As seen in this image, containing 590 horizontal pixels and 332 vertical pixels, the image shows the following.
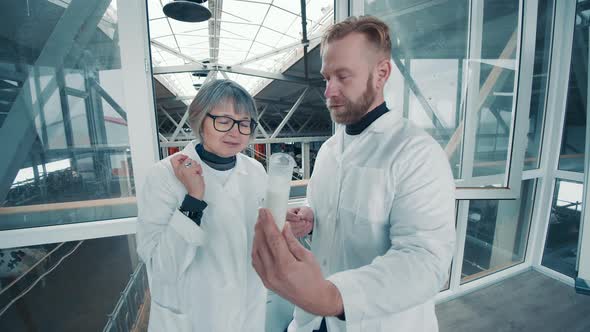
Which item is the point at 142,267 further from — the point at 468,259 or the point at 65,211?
the point at 468,259

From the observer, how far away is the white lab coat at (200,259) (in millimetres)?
984

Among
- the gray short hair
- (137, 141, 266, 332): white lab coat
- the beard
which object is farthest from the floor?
the gray short hair

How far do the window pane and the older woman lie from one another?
3847mm

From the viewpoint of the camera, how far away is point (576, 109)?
2846 mm

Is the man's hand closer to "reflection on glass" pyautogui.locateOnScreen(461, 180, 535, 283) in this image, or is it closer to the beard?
the beard

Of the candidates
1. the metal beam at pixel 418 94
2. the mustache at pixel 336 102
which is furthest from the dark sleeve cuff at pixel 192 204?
the metal beam at pixel 418 94

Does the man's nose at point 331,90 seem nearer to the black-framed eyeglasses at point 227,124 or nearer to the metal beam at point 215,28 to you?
the black-framed eyeglasses at point 227,124

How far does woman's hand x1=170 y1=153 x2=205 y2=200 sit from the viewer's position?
3.12 ft

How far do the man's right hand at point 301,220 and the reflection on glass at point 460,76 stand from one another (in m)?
1.18

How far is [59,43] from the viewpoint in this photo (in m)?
1.41

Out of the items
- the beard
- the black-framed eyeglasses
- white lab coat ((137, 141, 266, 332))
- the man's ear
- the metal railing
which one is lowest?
the metal railing

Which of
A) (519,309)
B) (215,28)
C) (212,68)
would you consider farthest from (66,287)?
(215,28)

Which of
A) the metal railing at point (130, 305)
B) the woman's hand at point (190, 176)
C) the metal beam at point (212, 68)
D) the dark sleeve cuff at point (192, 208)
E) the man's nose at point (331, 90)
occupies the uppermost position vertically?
the metal beam at point (212, 68)

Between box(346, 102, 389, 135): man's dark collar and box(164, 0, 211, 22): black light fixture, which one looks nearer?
box(346, 102, 389, 135): man's dark collar
